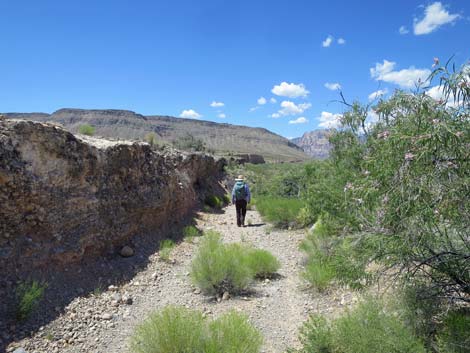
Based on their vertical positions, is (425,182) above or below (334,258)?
above

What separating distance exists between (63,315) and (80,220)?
1.88 meters

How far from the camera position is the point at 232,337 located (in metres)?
3.48

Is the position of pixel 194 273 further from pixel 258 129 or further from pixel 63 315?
pixel 258 129

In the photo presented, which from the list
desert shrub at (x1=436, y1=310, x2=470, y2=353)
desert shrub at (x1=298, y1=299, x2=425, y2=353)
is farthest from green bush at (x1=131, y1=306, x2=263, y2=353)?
desert shrub at (x1=436, y1=310, x2=470, y2=353)

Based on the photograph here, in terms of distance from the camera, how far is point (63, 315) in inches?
195

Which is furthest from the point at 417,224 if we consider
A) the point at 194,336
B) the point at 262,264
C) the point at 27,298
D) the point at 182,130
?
the point at 182,130

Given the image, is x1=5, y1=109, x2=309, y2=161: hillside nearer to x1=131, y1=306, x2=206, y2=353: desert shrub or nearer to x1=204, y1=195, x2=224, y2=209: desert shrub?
x1=204, y1=195, x2=224, y2=209: desert shrub

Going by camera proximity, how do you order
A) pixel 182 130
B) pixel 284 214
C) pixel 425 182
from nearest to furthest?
pixel 425 182 < pixel 284 214 < pixel 182 130

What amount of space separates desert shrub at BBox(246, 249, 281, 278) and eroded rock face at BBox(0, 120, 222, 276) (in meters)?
2.75

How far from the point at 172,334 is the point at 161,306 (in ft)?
7.44

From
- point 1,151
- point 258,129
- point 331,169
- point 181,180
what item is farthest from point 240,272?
point 258,129

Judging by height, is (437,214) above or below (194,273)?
above

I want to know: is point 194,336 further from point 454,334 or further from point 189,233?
point 189,233

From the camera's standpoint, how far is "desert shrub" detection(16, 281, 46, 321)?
4.54 m
